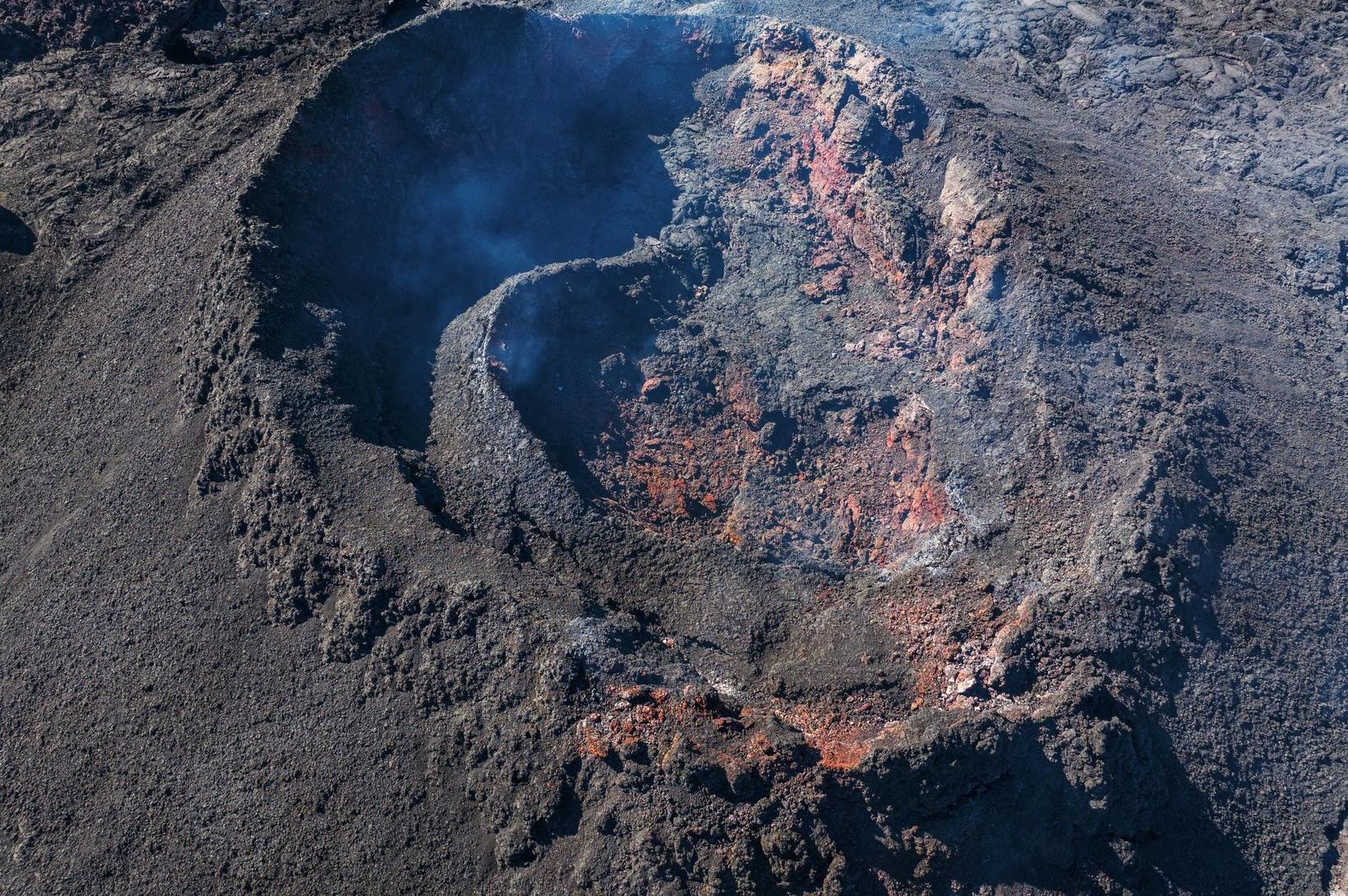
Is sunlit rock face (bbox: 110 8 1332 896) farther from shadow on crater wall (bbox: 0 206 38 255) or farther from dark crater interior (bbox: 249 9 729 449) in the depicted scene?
shadow on crater wall (bbox: 0 206 38 255)

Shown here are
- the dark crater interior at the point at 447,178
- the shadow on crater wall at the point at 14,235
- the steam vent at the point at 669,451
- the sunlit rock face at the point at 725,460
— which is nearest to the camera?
the sunlit rock face at the point at 725,460

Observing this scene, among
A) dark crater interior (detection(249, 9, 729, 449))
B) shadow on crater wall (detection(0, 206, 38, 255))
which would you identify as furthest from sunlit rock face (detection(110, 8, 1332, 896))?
shadow on crater wall (detection(0, 206, 38, 255))

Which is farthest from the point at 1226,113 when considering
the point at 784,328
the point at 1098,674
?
the point at 1098,674

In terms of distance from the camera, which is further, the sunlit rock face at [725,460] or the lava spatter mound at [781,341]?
the lava spatter mound at [781,341]

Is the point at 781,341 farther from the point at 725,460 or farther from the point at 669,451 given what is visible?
the point at 669,451

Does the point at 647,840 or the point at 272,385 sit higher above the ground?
the point at 272,385

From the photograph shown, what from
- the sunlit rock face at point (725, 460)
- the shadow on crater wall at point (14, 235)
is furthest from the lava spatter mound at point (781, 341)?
the shadow on crater wall at point (14, 235)

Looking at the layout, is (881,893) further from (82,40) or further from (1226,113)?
(82,40)

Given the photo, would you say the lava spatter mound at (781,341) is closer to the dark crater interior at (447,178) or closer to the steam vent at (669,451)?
the steam vent at (669,451)
